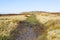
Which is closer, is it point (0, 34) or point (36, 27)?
point (36, 27)

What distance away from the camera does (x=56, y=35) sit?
6.69 m

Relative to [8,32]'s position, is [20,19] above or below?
above

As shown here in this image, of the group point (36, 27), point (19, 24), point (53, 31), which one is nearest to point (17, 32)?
point (19, 24)

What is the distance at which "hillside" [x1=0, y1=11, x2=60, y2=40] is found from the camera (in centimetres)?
669

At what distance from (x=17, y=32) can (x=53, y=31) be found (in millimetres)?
1383

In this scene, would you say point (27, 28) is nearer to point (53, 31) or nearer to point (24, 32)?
point (24, 32)

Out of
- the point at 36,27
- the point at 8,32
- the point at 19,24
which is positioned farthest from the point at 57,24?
the point at 8,32

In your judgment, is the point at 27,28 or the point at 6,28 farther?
the point at 6,28

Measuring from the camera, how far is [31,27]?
6840 mm

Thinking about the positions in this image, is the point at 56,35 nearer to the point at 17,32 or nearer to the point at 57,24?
the point at 57,24

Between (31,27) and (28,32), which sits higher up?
(31,27)

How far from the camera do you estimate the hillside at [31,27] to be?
669cm

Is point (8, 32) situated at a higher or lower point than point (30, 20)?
lower

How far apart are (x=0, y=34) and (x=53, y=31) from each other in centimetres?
209
